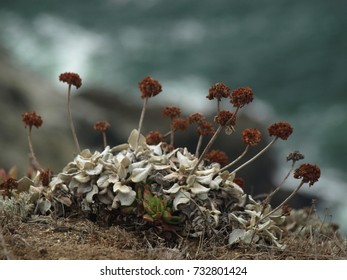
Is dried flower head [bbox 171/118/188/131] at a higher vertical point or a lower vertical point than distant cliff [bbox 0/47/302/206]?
lower

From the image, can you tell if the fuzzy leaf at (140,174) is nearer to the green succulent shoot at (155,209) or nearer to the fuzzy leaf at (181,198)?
the green succulent shoot at (155,209)

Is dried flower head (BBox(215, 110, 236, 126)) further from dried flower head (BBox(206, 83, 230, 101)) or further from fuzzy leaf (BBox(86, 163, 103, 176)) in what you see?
fuzzy leaf (BBox(86, 163, 103, 176))

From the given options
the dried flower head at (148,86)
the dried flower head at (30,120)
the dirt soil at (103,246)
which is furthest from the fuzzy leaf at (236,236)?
the dried flower head at (30,120)

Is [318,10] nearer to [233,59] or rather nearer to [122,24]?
[233,59]

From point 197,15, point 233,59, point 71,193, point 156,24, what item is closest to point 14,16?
point 156,24

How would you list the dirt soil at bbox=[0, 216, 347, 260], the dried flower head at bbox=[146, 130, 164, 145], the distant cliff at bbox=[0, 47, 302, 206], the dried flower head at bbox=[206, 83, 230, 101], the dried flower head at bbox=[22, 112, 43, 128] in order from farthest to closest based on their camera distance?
1. the distant cliff at bbox=[0, 47, 302, 206]
2. the dried flower head at bbox=[146, 130, 164, 145]
3. the dried flower head at bbox=[22, 112, 43, 128]
4. the dried flower head at bbox=[206, 83, 230, 101]
5. the dirt soil at bbox=[0, 216, 347, 260]

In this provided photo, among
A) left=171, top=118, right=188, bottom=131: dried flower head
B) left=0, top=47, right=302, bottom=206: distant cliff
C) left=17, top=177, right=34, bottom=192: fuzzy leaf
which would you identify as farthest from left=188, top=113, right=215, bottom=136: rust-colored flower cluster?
left=0, top=47, right=302, bottom=206: distant cliff
